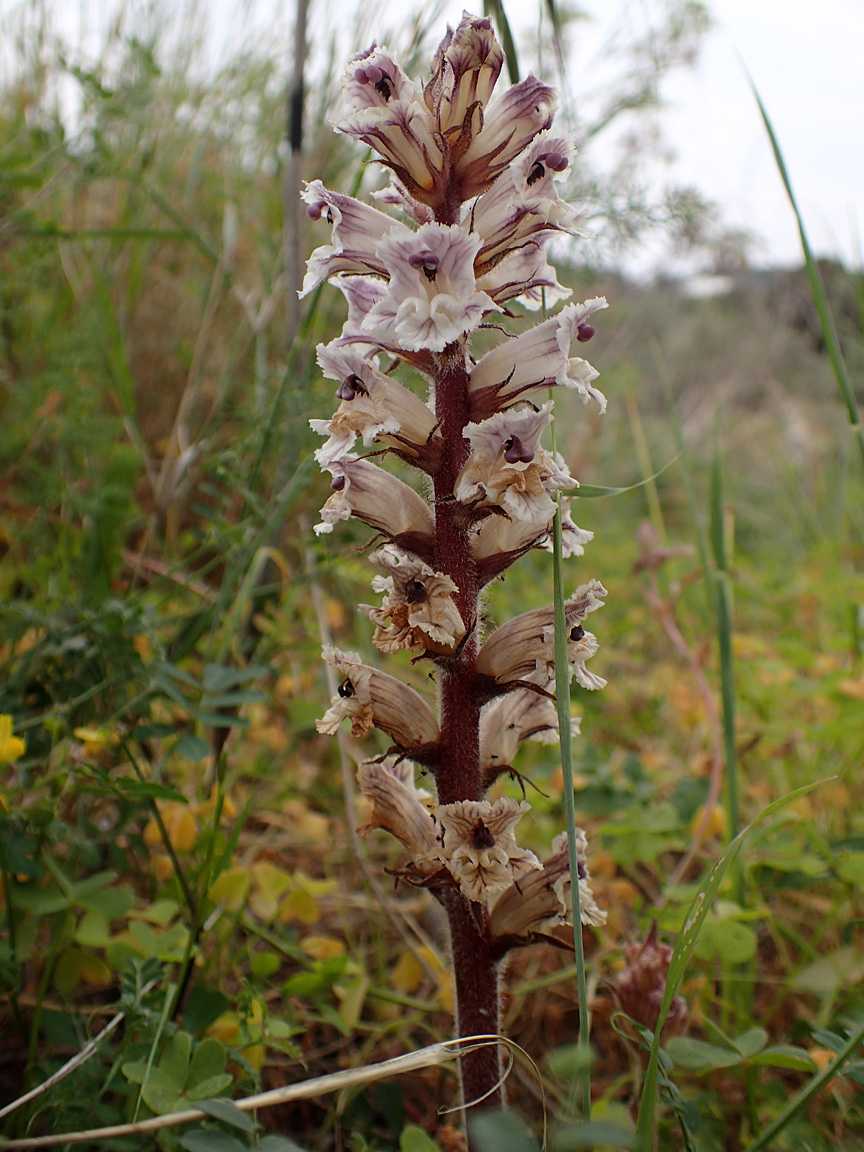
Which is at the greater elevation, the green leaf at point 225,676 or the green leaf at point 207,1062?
the green leaf at point 225,676

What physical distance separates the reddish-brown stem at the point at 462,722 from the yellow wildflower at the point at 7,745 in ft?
2.50

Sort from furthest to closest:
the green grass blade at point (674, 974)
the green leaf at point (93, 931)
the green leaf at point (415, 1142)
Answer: the green leaf at point (93, 931), the green leaf at point (415, 1142), the green grass blade at point (674, 974)

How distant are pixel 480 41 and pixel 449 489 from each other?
0.66 meters

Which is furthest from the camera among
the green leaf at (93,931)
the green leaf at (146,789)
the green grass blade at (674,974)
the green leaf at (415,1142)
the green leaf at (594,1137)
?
the green leaf at (93,931)

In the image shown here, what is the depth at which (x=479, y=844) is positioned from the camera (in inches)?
46.8

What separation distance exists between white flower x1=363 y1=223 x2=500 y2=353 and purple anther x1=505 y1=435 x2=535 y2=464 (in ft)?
0.55

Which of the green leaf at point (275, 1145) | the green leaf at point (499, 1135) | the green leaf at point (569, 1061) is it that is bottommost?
the green leaf at point (275, 1145)

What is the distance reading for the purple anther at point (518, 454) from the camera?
1168 mm

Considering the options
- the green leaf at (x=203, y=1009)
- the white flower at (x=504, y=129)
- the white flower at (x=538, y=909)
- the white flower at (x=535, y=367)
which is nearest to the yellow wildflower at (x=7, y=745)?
the green leaf at (x=203, y=1009)

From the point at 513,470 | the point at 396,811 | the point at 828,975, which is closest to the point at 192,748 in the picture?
the point at 396,811

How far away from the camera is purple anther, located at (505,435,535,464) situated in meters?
1.17

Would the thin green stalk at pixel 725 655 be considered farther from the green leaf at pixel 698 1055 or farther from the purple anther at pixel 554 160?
the purple anther at pixel 554 160

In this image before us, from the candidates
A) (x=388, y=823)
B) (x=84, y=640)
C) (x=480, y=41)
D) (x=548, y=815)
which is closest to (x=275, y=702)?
(x=548, y=815)

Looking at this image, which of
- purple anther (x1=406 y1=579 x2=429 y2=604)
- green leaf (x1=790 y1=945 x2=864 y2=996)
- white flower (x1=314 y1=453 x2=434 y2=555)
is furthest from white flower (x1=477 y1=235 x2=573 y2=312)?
green leaf (x1=790 y1=945 x2=864 y2=996)
